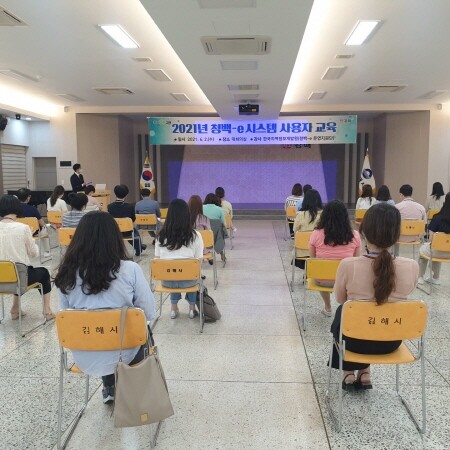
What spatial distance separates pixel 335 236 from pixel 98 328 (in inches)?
97.4

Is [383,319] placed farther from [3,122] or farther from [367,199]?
[3,122]

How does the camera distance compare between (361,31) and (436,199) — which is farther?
(436,199)

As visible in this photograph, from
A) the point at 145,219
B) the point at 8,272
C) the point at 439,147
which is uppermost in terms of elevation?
the point at 439,147

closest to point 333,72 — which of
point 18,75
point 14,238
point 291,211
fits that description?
point 291,211

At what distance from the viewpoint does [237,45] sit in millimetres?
5375

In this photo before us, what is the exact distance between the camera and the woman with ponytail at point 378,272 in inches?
90.8

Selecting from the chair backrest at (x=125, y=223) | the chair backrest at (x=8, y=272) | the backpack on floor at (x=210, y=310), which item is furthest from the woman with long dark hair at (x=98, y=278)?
the chair backrest at (x=125, y=223)

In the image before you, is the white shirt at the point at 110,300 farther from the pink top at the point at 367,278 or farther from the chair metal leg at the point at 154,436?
the pink top at the point at 367,278

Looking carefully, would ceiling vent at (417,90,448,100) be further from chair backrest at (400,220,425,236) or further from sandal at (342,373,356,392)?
sandal at (342,373,356,392)

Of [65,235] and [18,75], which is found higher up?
[18,75]

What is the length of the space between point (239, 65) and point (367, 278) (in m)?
4.95

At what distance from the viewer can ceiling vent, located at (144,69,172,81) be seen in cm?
771

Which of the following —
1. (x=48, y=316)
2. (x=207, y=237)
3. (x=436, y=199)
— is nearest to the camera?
(x=48, y=316)

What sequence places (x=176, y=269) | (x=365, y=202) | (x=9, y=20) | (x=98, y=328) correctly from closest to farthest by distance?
(x=98, y=328)
(x=176, y=269)
(x=9, y=20)
(x=365, y=202)
